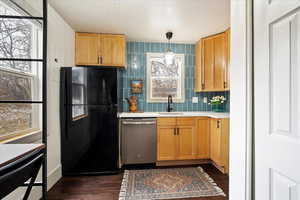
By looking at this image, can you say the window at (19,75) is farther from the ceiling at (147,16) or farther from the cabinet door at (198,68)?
the cabinet door at (198,68)

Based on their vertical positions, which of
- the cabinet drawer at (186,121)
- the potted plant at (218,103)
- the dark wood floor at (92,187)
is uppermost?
the potted plant at (218,103)

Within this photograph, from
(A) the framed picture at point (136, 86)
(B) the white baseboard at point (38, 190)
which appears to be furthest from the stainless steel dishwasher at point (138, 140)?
(B) the white baseboard at point (38, 190)

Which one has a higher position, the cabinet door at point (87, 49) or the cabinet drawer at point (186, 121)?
the cabinet door at point (87, 49)

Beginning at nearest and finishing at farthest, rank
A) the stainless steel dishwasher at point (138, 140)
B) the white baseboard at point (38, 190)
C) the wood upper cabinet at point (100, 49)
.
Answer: the white baseboard at point (38, 190), the stainless steel dishwasher at point (138, 140), the wood upper cabinet at point (100, 49)

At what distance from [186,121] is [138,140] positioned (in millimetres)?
878

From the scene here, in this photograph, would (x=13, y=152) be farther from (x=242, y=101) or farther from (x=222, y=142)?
(x=222, y=142)

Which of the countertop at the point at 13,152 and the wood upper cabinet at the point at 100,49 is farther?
the wood upper cabinet at the point at 100,49

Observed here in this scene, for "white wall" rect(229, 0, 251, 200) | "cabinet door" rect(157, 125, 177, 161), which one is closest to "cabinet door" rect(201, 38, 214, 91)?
"cabinet door" rect(157, 125, 177, 161)

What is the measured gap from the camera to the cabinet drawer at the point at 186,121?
2615 mm

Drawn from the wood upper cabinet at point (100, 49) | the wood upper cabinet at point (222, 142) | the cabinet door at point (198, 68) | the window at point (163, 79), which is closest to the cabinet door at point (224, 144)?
the wood upper cabinet at point (222, 142)

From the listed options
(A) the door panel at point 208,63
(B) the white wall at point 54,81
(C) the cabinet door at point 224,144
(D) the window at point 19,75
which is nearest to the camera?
(D) the window at point 19,75

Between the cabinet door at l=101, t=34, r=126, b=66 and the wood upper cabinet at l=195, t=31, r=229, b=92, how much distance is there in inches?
57.9

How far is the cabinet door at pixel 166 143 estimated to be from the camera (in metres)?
2.59

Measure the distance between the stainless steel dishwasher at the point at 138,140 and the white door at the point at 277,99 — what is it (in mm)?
1781
